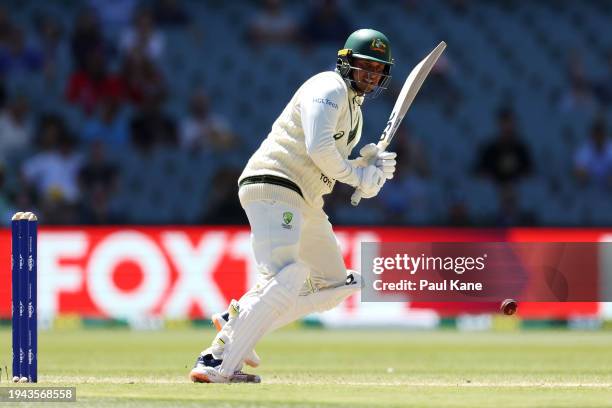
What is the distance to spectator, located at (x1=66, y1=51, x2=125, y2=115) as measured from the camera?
1420 cm

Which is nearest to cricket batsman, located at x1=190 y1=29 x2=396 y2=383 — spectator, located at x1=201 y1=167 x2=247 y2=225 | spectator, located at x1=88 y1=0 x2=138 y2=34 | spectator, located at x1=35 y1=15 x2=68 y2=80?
spectator, located at x1=201 y1=167 x2=247 y2=225

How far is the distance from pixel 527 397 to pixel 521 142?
794 cm

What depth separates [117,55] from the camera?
14.7 m

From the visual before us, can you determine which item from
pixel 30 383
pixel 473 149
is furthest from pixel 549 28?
pixel 30 383

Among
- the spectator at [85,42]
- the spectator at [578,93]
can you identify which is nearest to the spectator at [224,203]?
the spectator at [85,42]

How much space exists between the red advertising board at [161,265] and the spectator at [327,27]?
11.7 feet

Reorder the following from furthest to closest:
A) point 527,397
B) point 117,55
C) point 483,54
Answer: point 483,54 → point 117,55 → point 527,397

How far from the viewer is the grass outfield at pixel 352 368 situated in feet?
19.4

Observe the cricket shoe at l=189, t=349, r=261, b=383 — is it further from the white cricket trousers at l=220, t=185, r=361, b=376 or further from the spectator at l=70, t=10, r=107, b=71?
the spectator at l=70, t=10, r=107, b=71

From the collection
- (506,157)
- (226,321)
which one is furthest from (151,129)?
(226,321)

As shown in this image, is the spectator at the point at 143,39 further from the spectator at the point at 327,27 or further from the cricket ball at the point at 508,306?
the cricket ball at the point at 508,306

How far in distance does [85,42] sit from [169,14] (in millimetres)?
1356

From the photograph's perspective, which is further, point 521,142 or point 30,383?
point 521,142

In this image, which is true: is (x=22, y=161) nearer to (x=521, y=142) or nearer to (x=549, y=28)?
(x=521, y=142)
